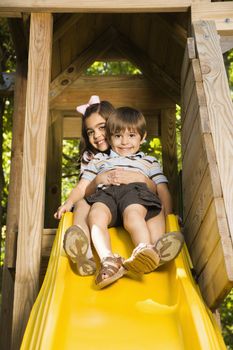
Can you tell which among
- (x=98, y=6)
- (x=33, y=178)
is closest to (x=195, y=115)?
(x=33, y=178)

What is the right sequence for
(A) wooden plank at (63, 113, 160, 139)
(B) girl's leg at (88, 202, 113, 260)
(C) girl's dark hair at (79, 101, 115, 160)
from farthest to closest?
(A) wooden plank at (63, 113, 160, 139), (C) girl's dark hair at (79, 101, 115, 160), (B) girl's leg at (88, 202, 113, 260)

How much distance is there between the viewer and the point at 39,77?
13.4 ft

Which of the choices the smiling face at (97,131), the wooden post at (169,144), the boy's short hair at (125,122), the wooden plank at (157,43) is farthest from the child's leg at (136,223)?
the wooden plank at (157,43)

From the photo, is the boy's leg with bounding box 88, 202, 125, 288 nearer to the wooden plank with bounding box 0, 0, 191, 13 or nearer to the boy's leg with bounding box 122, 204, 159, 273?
the boy's leg with bounding box 122, 204, 159, 273

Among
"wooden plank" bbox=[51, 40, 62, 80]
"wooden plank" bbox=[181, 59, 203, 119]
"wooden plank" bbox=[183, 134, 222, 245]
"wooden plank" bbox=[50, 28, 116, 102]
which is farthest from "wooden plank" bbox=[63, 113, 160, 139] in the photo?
"wooden plank" bbox=[183, 134, 222, 245]

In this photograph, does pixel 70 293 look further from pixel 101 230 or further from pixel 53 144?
pixel 53 144

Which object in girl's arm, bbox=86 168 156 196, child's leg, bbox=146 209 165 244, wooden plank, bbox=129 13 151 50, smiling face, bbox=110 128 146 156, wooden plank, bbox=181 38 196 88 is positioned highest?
wooden plank, bbox=129 13 151 50

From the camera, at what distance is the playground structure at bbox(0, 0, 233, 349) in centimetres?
321

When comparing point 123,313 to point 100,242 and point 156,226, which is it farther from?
point 156,226

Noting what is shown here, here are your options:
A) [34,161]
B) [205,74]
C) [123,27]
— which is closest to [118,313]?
[34,161]

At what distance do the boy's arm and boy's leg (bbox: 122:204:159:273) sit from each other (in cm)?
26

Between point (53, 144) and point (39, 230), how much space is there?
229cm

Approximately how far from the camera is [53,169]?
584cm

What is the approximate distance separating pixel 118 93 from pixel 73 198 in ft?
7.08
